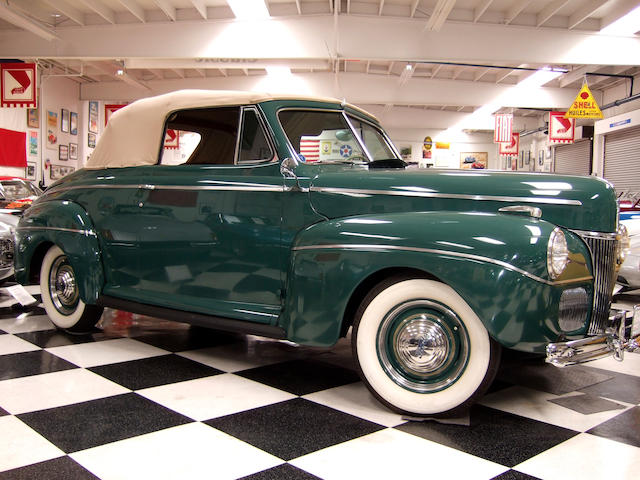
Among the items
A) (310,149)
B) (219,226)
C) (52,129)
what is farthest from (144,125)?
(52,129)

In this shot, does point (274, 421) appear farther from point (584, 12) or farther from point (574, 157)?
point (574, 157)

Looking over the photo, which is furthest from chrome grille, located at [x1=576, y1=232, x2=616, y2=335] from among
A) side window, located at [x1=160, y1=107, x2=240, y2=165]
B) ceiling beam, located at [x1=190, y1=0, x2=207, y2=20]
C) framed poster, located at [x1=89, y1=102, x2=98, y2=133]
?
framed poster, located at [x1=89, y1=102, x2=98, y2=133]

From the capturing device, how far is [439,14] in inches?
369

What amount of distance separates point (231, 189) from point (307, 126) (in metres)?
0.56

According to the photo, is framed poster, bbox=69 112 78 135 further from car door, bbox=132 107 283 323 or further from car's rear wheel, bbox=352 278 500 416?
car's rear wheel, bbox=352 278 500 416

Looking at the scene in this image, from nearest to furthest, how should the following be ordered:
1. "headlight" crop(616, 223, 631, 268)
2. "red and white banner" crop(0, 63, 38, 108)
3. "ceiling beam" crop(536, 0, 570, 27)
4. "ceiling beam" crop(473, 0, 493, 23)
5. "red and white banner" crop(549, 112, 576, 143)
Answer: "headlight" crop(616, 223, 631, 268) < "ceiling beam" crop(536, 0, 570, 27) < "ceiling beam" crop(473, 0, 493, 23) < "red and white banner" crop(0, 63, 38, 108) < "red and white banner" crop(549, 112, 576, 143)

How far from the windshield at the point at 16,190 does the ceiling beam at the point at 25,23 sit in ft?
9.03

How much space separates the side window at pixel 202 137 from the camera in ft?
9.96

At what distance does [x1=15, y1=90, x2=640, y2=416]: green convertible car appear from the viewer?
2.15 m

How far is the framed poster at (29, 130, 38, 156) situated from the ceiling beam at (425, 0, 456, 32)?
1018 cm

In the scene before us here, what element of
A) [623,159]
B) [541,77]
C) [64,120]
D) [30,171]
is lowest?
[30,171]

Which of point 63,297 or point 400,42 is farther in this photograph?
point 400,42

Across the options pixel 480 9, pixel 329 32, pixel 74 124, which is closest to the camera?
pixel 480 9

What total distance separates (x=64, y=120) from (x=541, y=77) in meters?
13.0
